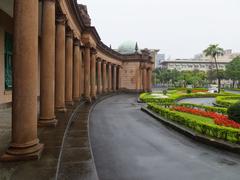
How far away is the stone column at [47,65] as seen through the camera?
9414 millimetres

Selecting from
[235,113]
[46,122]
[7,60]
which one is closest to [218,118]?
[235,113]

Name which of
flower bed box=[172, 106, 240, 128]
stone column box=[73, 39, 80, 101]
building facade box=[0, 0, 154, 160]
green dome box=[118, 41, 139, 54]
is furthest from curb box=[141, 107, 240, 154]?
green dome box=[118, 41, 139, 54]

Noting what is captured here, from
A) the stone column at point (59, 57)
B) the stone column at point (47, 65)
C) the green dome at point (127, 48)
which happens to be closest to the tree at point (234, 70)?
the green dome at point (127, 48)

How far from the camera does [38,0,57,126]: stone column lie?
9414mm

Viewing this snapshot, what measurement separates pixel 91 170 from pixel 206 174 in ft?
12.0

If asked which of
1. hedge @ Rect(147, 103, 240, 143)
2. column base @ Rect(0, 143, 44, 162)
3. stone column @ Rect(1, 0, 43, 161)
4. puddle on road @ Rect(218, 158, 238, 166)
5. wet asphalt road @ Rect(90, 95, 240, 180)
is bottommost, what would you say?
puddle on road @ Rect(218, 158, 238, 166)

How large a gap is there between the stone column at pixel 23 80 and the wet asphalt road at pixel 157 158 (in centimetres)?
240

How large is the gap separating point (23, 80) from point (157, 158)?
5.38 metres

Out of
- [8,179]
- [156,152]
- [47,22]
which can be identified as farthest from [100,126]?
[8,179]

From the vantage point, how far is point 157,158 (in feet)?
26.4

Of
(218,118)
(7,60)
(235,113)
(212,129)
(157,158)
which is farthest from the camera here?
(7,60)

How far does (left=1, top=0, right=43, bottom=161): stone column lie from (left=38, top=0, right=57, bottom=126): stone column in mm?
3600

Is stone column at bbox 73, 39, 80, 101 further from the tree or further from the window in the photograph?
the tree

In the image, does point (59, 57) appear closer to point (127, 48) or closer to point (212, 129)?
point (212, 129)
